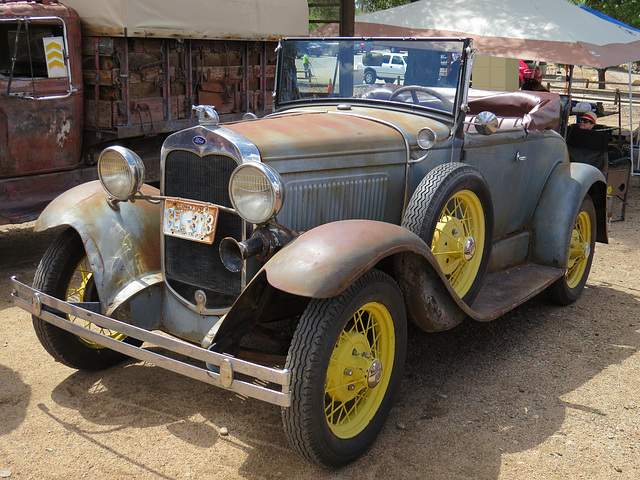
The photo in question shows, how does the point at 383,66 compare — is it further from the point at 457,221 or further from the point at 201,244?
the point at 201,244

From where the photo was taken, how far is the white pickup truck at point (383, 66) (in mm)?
4012

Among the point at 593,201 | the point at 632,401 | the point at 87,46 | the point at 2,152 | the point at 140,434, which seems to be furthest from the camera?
the point at 87,46

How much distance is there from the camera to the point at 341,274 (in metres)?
2.58

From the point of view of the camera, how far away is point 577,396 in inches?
141

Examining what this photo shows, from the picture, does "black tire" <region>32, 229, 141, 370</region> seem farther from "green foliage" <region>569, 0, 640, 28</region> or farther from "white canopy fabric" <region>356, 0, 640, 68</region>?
"green foliage" <region>569, 0, 640, 28</region>

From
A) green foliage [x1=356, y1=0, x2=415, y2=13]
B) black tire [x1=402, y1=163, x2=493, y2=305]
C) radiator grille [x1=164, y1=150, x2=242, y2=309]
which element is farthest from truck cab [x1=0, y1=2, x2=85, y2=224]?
green foliage [x1=356, y1=0, x2=415, y2=13]

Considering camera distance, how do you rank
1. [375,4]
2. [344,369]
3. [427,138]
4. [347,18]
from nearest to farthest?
[344,369] < [427,138] < [347,18] < [375,4]

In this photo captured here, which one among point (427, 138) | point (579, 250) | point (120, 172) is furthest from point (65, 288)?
point (579, 250)

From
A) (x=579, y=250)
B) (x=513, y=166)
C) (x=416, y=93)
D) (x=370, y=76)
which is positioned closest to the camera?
(x=416, y=93)

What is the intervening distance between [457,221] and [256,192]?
1.36 m

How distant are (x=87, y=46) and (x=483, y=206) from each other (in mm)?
4224

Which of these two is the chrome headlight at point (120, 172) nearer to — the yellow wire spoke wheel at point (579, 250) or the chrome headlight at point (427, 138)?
the chrome headlight at point (427, 138)

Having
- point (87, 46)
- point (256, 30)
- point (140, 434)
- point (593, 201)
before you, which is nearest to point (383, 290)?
point (140, 434)

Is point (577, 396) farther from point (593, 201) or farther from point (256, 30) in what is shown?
point (256, 30)
